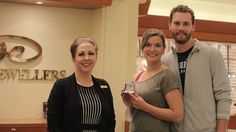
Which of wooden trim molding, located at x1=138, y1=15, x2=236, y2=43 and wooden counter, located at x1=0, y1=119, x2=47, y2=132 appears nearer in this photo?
wooden counter, located at x1=0, y1=119, x2=47, y2=132

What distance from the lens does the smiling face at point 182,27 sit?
2508 millimetres

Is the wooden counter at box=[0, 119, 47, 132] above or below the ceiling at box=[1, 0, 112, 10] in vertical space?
below

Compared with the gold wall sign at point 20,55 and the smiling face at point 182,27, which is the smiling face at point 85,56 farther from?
the gold wall sign at point 20,55

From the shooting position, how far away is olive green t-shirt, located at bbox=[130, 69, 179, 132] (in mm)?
2430

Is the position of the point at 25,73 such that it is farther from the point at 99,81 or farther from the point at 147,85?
the point at 147,85

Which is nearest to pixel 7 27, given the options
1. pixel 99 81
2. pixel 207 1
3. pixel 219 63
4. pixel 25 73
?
pixel 25 73

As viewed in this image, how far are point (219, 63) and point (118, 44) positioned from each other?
7.40 feet

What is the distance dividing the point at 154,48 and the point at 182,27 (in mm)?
243

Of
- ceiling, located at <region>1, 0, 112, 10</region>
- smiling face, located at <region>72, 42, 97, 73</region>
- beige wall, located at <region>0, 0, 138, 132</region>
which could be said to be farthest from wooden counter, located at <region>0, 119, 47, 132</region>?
smiling face, located at <region>72, 42, 97, 73</region>

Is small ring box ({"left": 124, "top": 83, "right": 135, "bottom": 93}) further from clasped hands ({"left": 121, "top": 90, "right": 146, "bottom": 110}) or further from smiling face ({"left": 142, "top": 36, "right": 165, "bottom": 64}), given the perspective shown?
smiling face ({"left": 142, "top": 36, "right": 165, "bottom": 64})

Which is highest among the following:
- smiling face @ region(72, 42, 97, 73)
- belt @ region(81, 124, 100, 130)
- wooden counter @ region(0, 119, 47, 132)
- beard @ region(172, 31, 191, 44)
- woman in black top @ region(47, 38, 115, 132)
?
beard @ region(172, 31, 191, 44)

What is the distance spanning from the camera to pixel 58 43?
15.8ft

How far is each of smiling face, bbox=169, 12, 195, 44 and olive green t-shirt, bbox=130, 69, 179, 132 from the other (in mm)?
244

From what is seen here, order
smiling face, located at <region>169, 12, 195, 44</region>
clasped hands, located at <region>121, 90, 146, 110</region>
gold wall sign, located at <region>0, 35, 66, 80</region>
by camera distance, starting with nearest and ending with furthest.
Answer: clasped hands, located at <region>121, 90, 146, 110</region> < smiling face, located at <region>169, 12, 195, 44</region> < gold wall sign, located at <region>0, 35, 66, 80</region>
